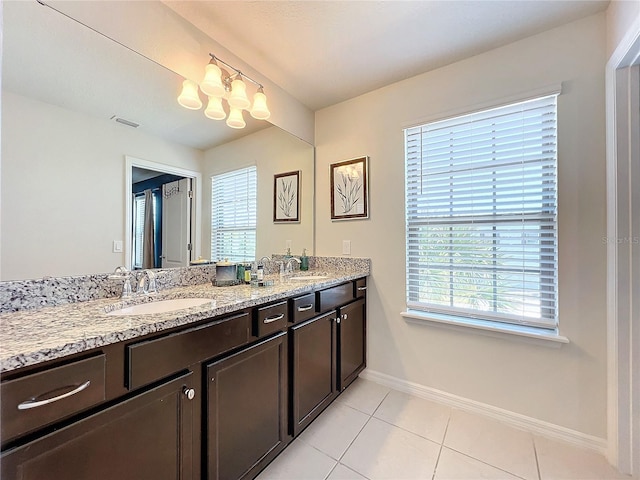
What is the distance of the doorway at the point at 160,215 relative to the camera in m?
1.40

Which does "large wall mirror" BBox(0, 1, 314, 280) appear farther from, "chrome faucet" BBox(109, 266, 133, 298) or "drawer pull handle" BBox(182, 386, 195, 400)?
"drawer pull handle" BBox(182, 386, 195, 400)

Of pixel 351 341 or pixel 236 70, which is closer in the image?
pixel 236 70

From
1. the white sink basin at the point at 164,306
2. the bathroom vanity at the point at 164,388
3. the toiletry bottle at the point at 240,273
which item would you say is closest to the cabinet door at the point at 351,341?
the bathroom vanity at the point at 164,388

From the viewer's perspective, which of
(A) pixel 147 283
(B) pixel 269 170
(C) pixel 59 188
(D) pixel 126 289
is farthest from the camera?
(B) pixel 269 170

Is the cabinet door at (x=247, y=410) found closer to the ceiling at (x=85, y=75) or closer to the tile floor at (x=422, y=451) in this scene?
the tile floor at (x=422, y=451)

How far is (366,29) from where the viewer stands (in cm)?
158

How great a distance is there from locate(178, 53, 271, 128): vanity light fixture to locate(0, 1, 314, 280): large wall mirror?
0.07m

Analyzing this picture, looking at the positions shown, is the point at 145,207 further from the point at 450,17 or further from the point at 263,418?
the point at 450,17

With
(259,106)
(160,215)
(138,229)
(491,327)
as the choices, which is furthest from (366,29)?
(491,327)

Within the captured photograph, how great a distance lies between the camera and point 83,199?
48.4 inches

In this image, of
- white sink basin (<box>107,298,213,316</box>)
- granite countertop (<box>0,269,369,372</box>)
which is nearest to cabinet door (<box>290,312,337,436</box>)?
granite countertop (<box>0,269,369,372</box>)

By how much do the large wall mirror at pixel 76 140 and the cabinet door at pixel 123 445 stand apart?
27.5 inches

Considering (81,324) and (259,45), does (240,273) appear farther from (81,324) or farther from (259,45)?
(259,45)

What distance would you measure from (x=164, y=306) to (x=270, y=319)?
0.51 m
